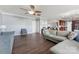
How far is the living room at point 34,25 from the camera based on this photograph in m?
4.16

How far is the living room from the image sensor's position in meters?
4.16

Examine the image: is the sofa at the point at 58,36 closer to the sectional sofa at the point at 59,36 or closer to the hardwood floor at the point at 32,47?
the sectional sofa at the point at 59,36

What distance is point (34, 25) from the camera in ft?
40.3

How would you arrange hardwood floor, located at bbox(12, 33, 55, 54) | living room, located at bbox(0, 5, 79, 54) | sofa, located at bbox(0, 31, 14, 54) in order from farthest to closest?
1. living room, located at bbox(0, 5, 79, 54)
2. hardwood floor, located at bbox(12, 33, 55, 54)
3. sofa, located at bbox(0, 31, 14, 54)

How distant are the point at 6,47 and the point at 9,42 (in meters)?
0.17

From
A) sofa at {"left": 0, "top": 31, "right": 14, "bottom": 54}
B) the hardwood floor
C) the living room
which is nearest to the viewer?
sofa at {"left": 0, "top": 31, "right": 14, "bottom": 54}

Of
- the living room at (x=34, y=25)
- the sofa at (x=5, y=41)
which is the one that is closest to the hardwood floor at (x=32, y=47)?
the living room at (x=34, y=25)

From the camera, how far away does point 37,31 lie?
1262cm

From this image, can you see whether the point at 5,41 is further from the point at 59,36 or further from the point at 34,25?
the point at 34,25

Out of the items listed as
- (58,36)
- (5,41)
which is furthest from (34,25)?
(5,41)

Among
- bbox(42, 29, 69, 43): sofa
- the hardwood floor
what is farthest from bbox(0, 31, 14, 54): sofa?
bbox(42, 29, 69, 43): sofa

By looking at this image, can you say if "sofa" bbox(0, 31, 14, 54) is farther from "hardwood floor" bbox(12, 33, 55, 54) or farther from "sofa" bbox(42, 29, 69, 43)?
"sofa" bbox(42, 29, 69, 43)
